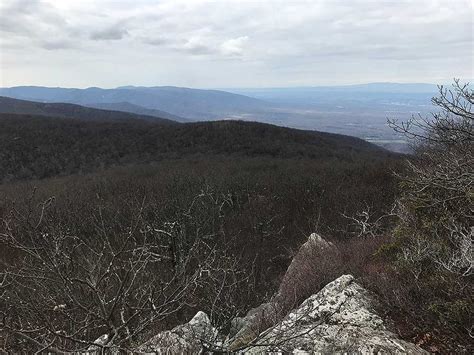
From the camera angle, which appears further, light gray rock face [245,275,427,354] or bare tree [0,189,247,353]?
light gray rock face [245,275,427,354]

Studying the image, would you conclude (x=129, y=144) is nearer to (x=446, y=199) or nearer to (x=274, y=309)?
(x=274, y=309)

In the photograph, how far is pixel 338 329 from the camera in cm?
608

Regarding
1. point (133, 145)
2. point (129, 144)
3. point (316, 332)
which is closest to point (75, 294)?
point (316, 332)

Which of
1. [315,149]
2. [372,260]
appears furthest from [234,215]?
[315,149]

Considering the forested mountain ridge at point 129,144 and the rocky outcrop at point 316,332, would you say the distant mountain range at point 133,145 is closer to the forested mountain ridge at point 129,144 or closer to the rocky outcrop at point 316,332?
the forested mountain ridge at point 129,144

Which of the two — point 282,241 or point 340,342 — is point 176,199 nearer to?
point 282,241

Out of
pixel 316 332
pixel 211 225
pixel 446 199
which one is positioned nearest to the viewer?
pixel 316 332

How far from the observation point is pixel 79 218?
113ft

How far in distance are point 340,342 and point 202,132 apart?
98.8m

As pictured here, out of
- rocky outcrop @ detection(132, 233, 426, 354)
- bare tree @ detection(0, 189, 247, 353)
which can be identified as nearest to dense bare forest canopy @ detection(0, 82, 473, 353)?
bare tree @ detection(0, 189, 247, 353)

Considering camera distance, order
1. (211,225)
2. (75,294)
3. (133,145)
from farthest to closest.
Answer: (133,145)
(211,225)
(75,294)

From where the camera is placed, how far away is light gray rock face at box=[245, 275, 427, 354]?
548 centimetres

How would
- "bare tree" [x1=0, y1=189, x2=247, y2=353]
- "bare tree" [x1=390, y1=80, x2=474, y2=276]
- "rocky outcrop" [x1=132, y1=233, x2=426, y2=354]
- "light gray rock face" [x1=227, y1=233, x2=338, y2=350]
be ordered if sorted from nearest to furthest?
"bare tree" [x1=0, y1=189, x2=247, y2=353]
"rocky outcrop" [x1=132, y1=233, x2=426, y2=354]
"light gray rock face" [x1=227, y1=233, x2=338, y2=350]
"bare tree" [x1=390, y1=80, x2=474, y2=276]

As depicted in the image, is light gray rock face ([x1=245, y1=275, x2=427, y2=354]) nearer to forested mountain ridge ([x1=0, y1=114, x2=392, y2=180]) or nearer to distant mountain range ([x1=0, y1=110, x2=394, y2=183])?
distant mountain range ([x1=0, y1=110, x2=394, y2=183])
